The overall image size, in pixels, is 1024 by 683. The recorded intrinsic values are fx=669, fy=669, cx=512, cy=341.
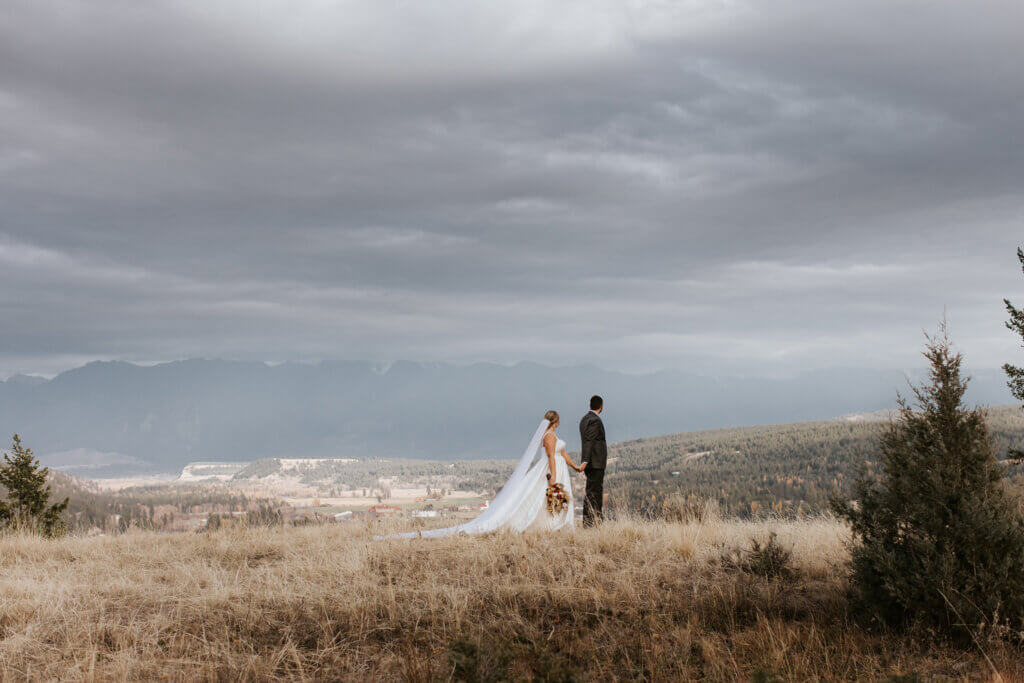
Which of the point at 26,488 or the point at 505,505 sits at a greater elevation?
the point at 26,488

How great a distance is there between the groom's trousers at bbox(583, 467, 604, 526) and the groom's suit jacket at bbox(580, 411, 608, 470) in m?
0.21

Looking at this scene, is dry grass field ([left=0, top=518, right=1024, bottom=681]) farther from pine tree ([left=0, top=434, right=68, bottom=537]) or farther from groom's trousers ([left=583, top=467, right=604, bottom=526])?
pine tree ([left=0, top=434, right=68, bottom=537])

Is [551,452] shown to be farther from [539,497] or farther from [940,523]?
[940,523]

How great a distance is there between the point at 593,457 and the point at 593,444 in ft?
1.04

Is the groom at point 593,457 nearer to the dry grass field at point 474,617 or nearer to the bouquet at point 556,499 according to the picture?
the bouquet at point 556,499

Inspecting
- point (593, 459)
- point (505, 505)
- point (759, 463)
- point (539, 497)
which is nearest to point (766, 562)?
point (593, 459)

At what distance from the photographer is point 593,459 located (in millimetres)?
16453

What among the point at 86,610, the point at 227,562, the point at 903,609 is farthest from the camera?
the point at 227,562

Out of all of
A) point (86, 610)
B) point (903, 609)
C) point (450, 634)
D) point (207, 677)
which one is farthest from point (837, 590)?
point (86, 610)

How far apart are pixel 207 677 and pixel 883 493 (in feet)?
27.2

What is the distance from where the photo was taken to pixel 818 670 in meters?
7.08

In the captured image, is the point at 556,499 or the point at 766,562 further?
the point at 556,499

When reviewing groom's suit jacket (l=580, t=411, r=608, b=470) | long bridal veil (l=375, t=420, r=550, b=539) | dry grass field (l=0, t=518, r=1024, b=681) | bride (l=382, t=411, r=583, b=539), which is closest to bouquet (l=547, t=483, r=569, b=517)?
bride (l=382, t=411, r=583, b=539)

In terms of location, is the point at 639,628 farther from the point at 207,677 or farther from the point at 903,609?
the point at 207,677
